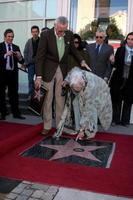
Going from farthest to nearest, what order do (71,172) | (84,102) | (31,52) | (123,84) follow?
(31,52)
(123,84)
(84,102)
(71,172)

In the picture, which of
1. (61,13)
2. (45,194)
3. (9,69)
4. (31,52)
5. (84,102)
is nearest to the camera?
(45,194)

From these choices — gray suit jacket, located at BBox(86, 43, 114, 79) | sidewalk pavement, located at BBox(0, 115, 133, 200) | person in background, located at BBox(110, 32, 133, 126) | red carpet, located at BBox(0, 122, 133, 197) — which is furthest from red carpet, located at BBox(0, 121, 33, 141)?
sidewalk pavement, located at BBox(0, 115, 133, 200)

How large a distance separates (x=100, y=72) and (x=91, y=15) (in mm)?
2879

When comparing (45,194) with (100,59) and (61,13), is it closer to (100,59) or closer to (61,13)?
(100,59)

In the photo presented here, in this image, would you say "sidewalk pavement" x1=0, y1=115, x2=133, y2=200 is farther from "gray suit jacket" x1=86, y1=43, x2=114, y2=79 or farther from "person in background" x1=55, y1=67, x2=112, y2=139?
"gray suit jacket" x1=86, y1=43, x2=114, y2=79

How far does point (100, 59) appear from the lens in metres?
6.57

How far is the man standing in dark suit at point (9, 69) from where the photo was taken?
6871mm

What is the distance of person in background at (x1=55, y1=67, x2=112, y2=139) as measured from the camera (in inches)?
214

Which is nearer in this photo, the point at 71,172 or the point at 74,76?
the point at 71,172

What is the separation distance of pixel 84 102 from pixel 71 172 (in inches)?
69.8

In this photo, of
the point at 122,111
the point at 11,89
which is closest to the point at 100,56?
the point at 122,111

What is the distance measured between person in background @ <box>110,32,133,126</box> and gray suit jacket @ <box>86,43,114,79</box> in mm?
198

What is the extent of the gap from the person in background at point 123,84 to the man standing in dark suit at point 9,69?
1.84 metres

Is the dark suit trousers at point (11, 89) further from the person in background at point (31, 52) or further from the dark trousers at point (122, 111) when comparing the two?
the dark trousers at point (122, 111)
